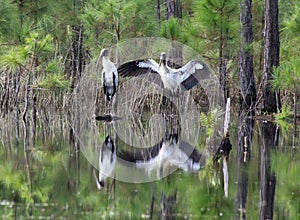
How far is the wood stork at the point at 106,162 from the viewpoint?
5480 mm

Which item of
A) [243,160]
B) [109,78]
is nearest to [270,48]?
[109,78]

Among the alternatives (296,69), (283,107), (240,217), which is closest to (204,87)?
(283,107)

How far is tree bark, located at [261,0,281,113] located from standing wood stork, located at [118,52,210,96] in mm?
1083

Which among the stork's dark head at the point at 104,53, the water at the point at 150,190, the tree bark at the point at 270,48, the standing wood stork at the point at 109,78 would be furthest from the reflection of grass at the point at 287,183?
the stork's dark head at the point at 104,53

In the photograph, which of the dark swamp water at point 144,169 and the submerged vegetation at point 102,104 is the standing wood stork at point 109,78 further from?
the submerged vegetation at point 102,104

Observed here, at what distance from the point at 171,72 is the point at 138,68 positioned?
23.1 inches

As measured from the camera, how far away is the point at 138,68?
39.4 ft

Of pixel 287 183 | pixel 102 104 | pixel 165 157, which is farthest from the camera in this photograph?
pixel 102 104

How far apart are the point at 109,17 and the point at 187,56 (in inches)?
63.3

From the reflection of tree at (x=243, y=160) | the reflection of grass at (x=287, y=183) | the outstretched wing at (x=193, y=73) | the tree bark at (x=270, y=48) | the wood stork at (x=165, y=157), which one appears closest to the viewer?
the reflection of grass at (x=287, y=183)

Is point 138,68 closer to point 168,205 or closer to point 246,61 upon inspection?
point 246,61

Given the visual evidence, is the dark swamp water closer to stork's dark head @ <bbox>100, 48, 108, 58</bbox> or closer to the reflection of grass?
the reflection of grass

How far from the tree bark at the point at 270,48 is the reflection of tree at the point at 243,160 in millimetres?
1035

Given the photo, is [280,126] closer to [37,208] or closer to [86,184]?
[86,184]
